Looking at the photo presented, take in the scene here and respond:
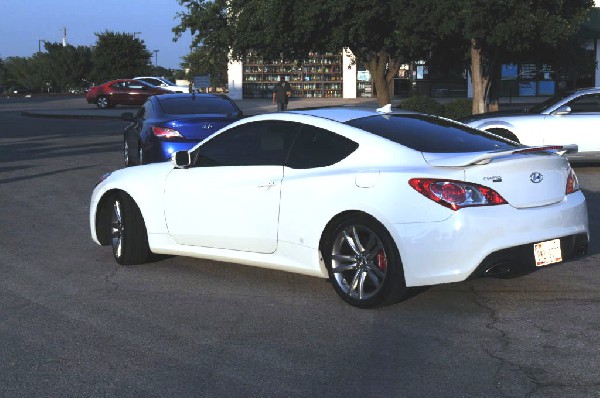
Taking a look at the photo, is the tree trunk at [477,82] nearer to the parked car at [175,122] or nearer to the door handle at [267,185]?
the parked car at [175,122]

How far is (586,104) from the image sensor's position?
52.8 feet

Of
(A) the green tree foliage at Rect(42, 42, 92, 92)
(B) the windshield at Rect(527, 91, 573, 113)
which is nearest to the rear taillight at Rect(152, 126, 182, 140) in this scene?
(B) the windshield at Rect(527, 91, 573, 113)

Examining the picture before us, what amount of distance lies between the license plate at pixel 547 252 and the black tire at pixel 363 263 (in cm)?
101

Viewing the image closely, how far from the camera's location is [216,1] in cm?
3644

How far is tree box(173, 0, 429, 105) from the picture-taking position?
30.8 meters

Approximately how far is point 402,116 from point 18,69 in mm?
121601

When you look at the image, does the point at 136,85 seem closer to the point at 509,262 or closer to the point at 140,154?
the point at 140,154

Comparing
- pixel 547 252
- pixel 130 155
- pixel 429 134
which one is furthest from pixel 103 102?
pixel 547 252

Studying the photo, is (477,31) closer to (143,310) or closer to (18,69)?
(143,310)

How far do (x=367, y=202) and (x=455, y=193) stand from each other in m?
0.65

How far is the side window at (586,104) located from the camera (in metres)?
16.0

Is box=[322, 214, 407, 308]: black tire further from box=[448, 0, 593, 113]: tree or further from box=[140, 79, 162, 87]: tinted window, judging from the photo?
box=[140, 79, 162, 87]: tinted window

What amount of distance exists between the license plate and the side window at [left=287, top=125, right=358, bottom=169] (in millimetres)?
1571

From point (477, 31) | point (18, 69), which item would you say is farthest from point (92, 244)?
point (18, 69)
